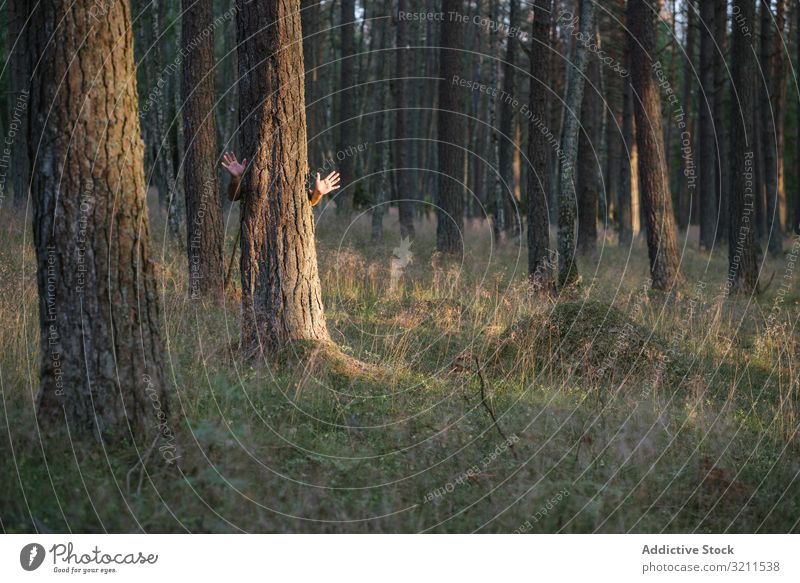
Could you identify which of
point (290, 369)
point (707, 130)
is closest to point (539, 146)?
point (290, 369)

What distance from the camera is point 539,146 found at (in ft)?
46.2

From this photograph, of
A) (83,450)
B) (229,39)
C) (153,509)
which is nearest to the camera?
(153,509)

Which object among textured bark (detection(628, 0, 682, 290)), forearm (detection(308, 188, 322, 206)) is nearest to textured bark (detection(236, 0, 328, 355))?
forearm (detection(308, 188, 322, 206))

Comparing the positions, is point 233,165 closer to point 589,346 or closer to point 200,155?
point 589,346

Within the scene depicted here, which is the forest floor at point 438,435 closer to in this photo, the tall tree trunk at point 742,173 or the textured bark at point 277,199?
the textured bark at point 277,199

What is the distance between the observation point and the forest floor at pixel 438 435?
16.6 ft

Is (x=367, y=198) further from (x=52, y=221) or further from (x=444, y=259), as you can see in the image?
(x=52, y=221)

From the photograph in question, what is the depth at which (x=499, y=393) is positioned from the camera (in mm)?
7379

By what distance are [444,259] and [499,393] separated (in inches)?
398

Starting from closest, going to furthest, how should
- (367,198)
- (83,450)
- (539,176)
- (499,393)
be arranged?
1. (83,450)
2. (499,393)
3. (539,176)
4. (367,198)

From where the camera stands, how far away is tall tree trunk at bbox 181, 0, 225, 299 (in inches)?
436

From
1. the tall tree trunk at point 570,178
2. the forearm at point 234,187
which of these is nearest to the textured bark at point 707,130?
the tall tree trunk at point 570,178

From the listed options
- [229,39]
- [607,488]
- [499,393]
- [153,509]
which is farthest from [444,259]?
[229,39]

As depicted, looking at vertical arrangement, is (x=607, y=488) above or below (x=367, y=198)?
below
